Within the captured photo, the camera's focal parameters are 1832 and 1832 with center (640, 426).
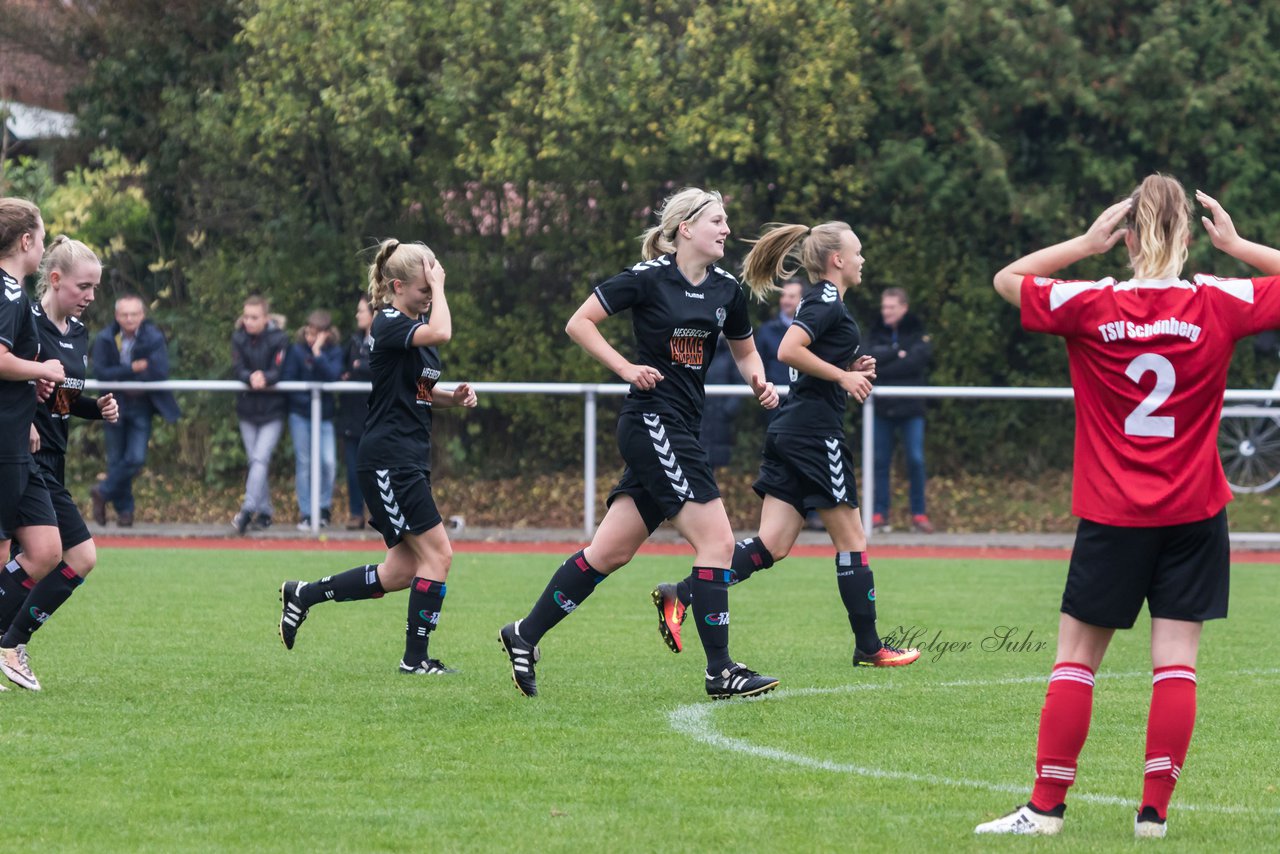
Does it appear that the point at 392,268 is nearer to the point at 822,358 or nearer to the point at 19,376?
the point at 19,376

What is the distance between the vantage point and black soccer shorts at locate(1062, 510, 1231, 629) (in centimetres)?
496

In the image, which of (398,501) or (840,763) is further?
(398,501)

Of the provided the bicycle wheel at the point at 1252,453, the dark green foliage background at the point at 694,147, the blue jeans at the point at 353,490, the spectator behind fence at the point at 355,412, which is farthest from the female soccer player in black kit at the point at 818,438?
the dark green foliage background at the point at 694,147

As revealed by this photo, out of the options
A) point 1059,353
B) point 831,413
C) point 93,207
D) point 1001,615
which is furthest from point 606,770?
point 93,207

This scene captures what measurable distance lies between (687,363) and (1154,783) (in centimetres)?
306

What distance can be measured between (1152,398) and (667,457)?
272 cm

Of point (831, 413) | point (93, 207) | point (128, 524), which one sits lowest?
point (128, 524)

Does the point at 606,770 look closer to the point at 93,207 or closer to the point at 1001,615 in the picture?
the point at 1001,615

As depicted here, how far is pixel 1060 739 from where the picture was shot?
495 cm

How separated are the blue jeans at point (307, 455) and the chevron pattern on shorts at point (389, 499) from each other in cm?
891

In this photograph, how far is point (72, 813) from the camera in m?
5.19

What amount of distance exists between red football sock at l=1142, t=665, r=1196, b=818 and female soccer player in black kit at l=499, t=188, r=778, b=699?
249 cm

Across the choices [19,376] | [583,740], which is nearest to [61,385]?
[19,376]

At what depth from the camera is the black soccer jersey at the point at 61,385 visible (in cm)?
761
